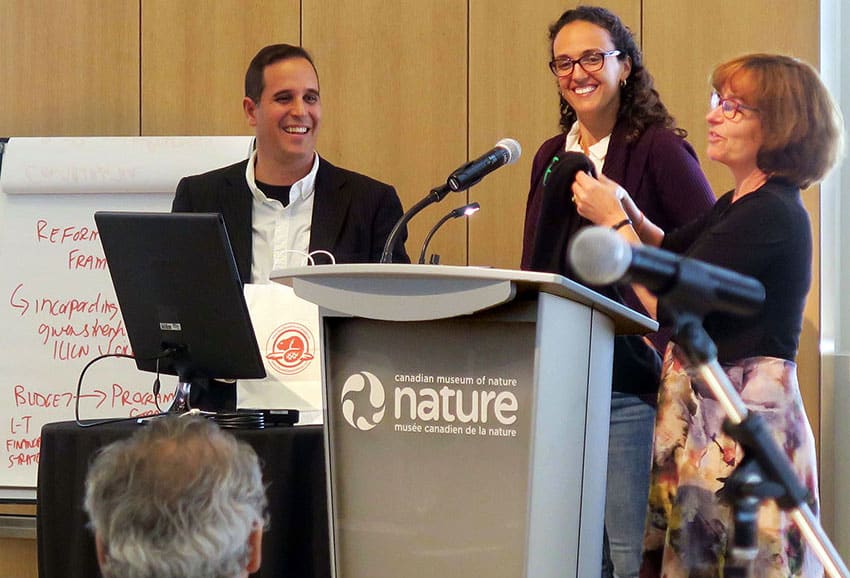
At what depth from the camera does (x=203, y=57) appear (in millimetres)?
3918

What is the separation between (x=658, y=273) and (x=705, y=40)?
2.84 meters

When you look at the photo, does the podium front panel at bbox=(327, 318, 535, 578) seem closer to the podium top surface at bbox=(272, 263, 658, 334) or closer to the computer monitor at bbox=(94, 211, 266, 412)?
the podium top surface at bbox=(272, 263, 658, 334)

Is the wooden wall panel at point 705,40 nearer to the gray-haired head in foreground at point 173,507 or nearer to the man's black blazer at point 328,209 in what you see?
the man's black blazer at point 328,209

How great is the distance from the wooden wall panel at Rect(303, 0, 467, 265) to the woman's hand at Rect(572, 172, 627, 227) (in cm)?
182

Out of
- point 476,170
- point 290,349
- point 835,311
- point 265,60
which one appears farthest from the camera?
point 835,311

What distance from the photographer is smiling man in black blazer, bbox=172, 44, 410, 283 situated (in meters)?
2.70

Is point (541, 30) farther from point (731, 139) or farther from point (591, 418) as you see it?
point (591, 418)

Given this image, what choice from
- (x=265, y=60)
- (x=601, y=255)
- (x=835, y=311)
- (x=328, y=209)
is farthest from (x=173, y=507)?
(x=835, y=311)

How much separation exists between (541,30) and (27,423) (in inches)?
83.6

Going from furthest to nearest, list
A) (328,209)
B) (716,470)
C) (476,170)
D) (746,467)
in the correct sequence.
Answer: (328,209) → (476,170) → (716,470) → (746,467)

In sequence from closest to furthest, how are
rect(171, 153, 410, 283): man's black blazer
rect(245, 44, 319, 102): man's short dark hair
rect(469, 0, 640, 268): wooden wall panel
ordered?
rect(171, 153, 410, 283): man's black blazer
rect(245, 44, 319, 102): man's short dark hair
rect(469, 0, 640, 268): wooden wall panel

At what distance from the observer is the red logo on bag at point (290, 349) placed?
205cm

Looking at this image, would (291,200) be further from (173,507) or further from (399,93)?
(173,507)

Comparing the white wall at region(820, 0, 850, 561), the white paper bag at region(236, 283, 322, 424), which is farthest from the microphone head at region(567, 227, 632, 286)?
the white wall at region(820, 0, 850, 561)
